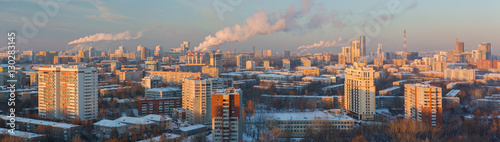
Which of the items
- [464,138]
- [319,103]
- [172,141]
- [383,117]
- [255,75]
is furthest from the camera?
[255,75]

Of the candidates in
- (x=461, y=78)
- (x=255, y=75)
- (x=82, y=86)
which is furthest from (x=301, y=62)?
(x=82, y=86)

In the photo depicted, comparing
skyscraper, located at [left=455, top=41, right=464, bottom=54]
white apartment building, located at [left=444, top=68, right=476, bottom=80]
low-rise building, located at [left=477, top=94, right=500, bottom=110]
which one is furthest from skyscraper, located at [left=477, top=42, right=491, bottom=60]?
low-rise building, located at [left=477, top=94, right=500, bottom=110]

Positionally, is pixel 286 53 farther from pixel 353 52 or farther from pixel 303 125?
pixel 303 125

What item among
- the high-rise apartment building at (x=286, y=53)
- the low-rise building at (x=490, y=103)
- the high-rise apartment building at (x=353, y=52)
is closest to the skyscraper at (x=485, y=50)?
the high-rise apartment building at (x=353, y=52)

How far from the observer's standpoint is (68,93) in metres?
9.11

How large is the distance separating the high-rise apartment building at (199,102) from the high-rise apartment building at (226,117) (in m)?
2.21

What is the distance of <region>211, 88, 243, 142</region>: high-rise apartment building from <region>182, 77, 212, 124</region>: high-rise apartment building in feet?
7.27

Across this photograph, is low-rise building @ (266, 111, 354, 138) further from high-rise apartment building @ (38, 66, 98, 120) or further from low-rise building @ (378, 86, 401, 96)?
low-rise building @ (378, 86, 401, 96)

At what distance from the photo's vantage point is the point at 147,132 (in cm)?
773

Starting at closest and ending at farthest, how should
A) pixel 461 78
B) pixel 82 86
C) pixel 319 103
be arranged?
pixel 82 86, pixel 319 103, pixel 461 78

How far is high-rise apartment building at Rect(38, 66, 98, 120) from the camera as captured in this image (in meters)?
9.00

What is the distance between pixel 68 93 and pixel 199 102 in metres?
2.86

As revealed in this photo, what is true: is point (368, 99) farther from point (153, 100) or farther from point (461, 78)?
point (461, 78)

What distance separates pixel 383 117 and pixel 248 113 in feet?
10.8
